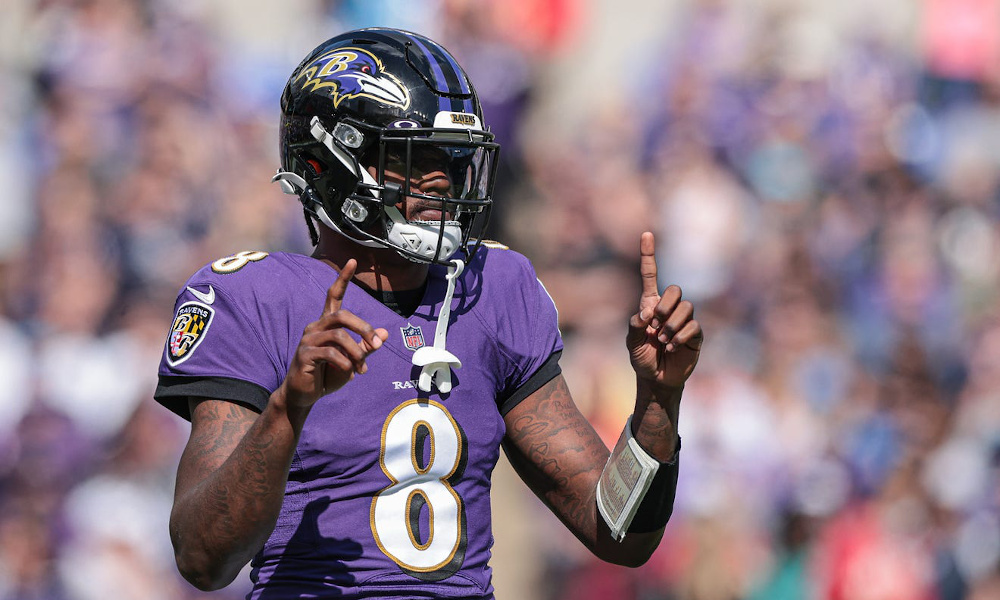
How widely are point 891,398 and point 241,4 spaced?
4.78 metres

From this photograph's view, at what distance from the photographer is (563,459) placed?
308 cm

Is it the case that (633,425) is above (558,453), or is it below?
above

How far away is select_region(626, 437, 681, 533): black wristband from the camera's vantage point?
2.89 m

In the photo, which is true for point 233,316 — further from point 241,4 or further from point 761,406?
point 241,4

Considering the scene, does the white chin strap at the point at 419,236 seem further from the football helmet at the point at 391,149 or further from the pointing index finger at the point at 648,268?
the pointing index finger at the point at 648,268

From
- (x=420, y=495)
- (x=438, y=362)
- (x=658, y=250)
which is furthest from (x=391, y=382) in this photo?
(x=658, y=250)

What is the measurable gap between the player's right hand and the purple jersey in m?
0.34

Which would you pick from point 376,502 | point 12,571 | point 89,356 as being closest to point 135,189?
point 89,356

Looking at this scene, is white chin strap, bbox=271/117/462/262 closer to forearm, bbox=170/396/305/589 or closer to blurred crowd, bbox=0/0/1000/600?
forearm, bbox=170/396/305/589

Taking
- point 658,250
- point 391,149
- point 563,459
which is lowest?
point 658,250

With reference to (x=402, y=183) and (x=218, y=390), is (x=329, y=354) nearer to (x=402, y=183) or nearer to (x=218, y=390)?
(x=218, y=390)

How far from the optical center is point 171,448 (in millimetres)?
6133

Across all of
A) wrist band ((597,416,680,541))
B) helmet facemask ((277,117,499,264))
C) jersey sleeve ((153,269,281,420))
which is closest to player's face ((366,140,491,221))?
helmet facemask ((277,117,499,264))

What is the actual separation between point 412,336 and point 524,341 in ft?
0.97
